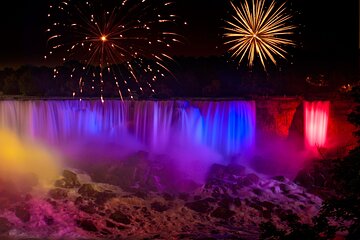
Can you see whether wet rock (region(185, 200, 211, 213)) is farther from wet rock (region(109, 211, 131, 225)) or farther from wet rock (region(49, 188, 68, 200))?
wet rock (region(49, 188, 68, 200))

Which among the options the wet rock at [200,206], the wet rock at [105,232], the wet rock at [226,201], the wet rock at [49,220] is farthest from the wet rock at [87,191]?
the wet rock at [226,201]

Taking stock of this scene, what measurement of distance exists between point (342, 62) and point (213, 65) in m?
9.70

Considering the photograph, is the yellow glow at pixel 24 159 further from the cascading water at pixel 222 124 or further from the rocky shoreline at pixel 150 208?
the cascading water at pixel 222 124

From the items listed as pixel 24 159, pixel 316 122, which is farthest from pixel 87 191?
pixel 316 122

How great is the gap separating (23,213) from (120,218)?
3.32 metres

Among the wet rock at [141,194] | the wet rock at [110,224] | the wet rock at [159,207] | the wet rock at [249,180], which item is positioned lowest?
the wet rock at [110,224]

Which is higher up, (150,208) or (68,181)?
(68,181)

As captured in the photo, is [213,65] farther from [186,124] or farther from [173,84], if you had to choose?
[186,124]

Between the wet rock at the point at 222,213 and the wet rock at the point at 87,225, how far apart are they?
4.22 m

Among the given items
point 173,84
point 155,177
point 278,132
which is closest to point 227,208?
point 155,177

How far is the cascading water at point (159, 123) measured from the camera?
22.6m

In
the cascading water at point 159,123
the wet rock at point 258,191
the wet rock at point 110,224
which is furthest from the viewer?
the cascading water at point 159,123

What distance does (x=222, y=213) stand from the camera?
50.1ft

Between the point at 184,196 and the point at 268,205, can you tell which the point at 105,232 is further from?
the point at 268,205
